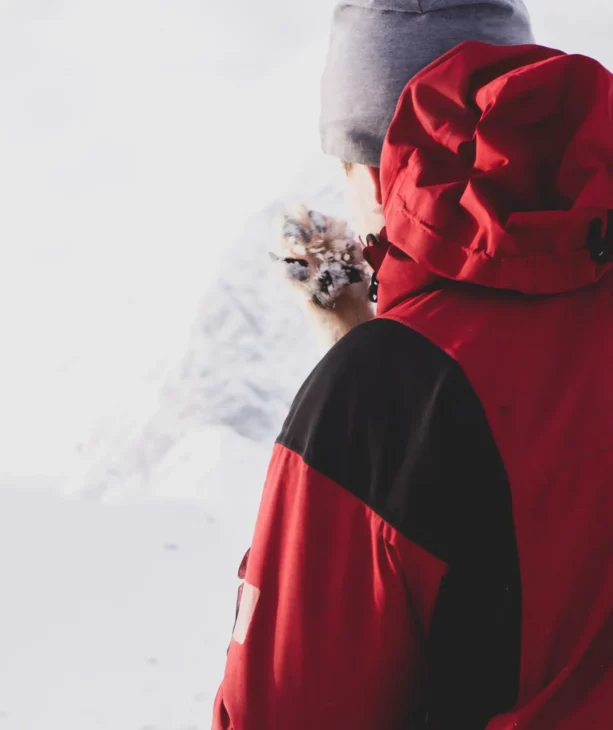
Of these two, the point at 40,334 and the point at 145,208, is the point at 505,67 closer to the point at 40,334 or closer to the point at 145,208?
the point at 40,334

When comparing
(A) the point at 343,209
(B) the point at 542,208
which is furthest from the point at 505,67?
(A) the point at 343,209

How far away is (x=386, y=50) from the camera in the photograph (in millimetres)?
1284

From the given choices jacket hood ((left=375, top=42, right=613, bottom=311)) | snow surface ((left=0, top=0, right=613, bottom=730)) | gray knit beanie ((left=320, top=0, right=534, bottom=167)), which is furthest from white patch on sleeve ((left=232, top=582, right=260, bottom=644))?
snow surface ((left=0, top=0, right=613, bottom=730))

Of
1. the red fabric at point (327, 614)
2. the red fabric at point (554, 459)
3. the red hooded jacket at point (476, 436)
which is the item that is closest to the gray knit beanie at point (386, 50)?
the red hooded jacket at point (476, 436)

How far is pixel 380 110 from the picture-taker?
128 centimetres

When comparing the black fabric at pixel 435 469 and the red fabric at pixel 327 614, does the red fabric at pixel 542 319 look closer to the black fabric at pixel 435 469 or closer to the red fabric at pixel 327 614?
the black fabric at pixel 435 469

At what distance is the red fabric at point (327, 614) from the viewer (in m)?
0.81

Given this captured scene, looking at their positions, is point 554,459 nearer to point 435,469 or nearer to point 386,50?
point 435,469

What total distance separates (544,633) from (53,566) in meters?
2.18

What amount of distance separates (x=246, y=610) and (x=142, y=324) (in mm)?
3371

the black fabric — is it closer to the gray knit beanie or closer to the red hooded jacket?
the red hooded jacket

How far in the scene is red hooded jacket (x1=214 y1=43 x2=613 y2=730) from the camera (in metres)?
0.75

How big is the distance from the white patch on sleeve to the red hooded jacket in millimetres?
52

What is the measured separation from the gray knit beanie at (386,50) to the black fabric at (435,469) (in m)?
0.56
